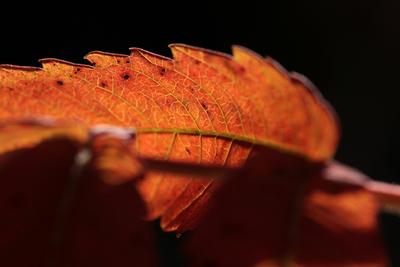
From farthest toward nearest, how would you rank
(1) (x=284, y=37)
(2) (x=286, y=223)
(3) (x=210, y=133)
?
(1) (x=284, y=37)
(3) (x=210, y=133)
(2) (x=286, y=223)

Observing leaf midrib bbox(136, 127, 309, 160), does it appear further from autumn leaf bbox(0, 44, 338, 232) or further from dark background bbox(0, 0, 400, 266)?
dark background bbox(0, 0, 400, 266)

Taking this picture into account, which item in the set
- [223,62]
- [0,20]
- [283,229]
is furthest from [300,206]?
[0,20]

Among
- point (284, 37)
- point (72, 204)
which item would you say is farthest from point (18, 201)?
point (284, 37)

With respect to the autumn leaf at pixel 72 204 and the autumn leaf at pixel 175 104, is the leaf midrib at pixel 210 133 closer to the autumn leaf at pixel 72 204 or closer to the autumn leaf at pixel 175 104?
the autumn leaf at pixel 175 104

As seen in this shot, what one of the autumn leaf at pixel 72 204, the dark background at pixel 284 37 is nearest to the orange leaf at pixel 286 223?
the autumn leaf at pixel 72 204

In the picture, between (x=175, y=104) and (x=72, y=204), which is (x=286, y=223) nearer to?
(x=72, y=204)
